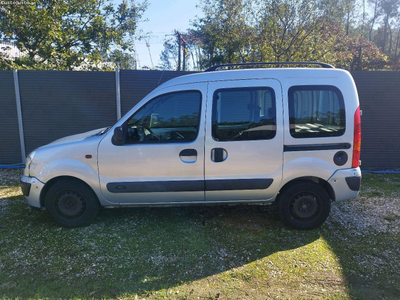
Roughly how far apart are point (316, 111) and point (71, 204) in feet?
11.4

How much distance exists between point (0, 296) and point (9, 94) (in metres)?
5.90

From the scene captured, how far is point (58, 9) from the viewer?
9.92 m

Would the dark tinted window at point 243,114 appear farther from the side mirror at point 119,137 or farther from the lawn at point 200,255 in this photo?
the lawn at point 200,255

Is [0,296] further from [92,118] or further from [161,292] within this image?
[92,118]

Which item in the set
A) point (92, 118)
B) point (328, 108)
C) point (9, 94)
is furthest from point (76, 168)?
point (9, 94)

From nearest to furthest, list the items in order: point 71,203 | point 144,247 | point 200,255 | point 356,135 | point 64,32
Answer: point 200,255 < point 144,247 < point 356,135 < point 71,203 < point 64,32

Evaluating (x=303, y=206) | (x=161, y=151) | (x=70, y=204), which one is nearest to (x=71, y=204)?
(x=70, y=204)

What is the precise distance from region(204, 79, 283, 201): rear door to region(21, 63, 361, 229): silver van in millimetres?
13

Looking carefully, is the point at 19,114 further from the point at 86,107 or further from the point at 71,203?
the point at 71,203

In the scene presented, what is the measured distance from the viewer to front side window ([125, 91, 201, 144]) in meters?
3.81

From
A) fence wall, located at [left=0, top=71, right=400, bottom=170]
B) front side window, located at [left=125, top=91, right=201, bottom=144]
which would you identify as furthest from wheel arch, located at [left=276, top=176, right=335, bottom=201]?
fence wall, located at [left=0, top=71, right=400, bottom=170]

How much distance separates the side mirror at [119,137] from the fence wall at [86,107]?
11.9ft

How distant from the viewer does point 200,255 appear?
3451 mm

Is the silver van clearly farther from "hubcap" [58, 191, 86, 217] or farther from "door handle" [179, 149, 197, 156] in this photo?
"hubcap" [58, 191, 86, 217]
